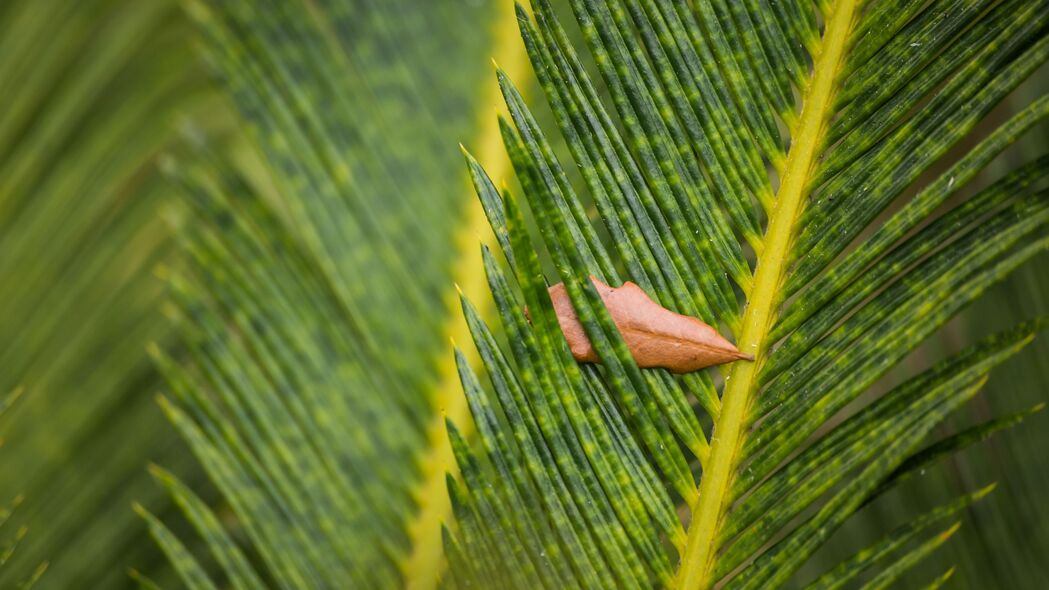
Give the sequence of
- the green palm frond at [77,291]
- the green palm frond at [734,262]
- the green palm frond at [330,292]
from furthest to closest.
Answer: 1. the green palm frond at [77,291]
2. the green palm frond at [330,292]
3. the green palm frond at [734,262]

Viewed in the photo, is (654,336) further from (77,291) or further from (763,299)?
(77,291)

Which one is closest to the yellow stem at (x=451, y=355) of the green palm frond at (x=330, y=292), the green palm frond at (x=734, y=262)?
the green palm frond at (x=330, y=292)

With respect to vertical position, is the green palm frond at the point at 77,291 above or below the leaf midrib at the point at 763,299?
above

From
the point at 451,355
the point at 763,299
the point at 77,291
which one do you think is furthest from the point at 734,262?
the point at 77,291

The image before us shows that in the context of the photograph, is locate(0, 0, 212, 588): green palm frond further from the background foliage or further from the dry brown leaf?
the dry brown leaf

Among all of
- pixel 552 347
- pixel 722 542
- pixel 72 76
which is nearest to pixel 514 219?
pixel 552 347

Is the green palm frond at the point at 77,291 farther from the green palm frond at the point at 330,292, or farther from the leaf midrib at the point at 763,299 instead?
the leaf midrib at the point at 763,299

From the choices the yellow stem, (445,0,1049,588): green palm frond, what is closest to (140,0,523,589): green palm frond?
the yellow stem
